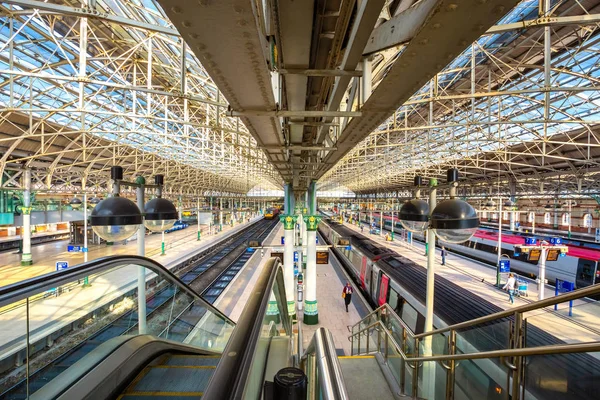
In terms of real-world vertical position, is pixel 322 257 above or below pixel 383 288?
above

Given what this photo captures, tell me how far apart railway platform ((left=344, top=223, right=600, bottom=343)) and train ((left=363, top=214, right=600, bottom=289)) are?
97 centimetres

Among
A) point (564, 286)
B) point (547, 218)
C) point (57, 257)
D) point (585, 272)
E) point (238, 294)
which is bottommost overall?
point (238, 294)

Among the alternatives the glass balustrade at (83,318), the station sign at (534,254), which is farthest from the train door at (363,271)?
the glass balustrade at (83,318)

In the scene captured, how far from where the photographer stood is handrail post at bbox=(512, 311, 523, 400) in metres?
2.23

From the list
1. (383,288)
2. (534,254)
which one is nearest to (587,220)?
(534,254)

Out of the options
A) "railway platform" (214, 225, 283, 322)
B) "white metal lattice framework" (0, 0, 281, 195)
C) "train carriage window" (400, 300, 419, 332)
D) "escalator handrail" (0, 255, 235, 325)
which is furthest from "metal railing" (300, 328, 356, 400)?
"railway platform" (214, 225, 283, 322)

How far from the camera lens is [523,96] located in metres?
11.7

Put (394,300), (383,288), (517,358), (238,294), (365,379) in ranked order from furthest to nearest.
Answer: (238,294)
(383,288)
(394,300)
(365,379)
(517,358)

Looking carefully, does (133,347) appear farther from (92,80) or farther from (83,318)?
(92,80)

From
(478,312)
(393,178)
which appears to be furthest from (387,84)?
(393,178)

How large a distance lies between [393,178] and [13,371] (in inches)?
1335

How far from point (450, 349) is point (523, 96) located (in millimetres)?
12963

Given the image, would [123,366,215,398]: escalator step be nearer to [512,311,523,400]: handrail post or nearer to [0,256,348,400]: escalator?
[0,256,348,400]: escalator

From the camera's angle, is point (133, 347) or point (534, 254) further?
point (534, 254)
